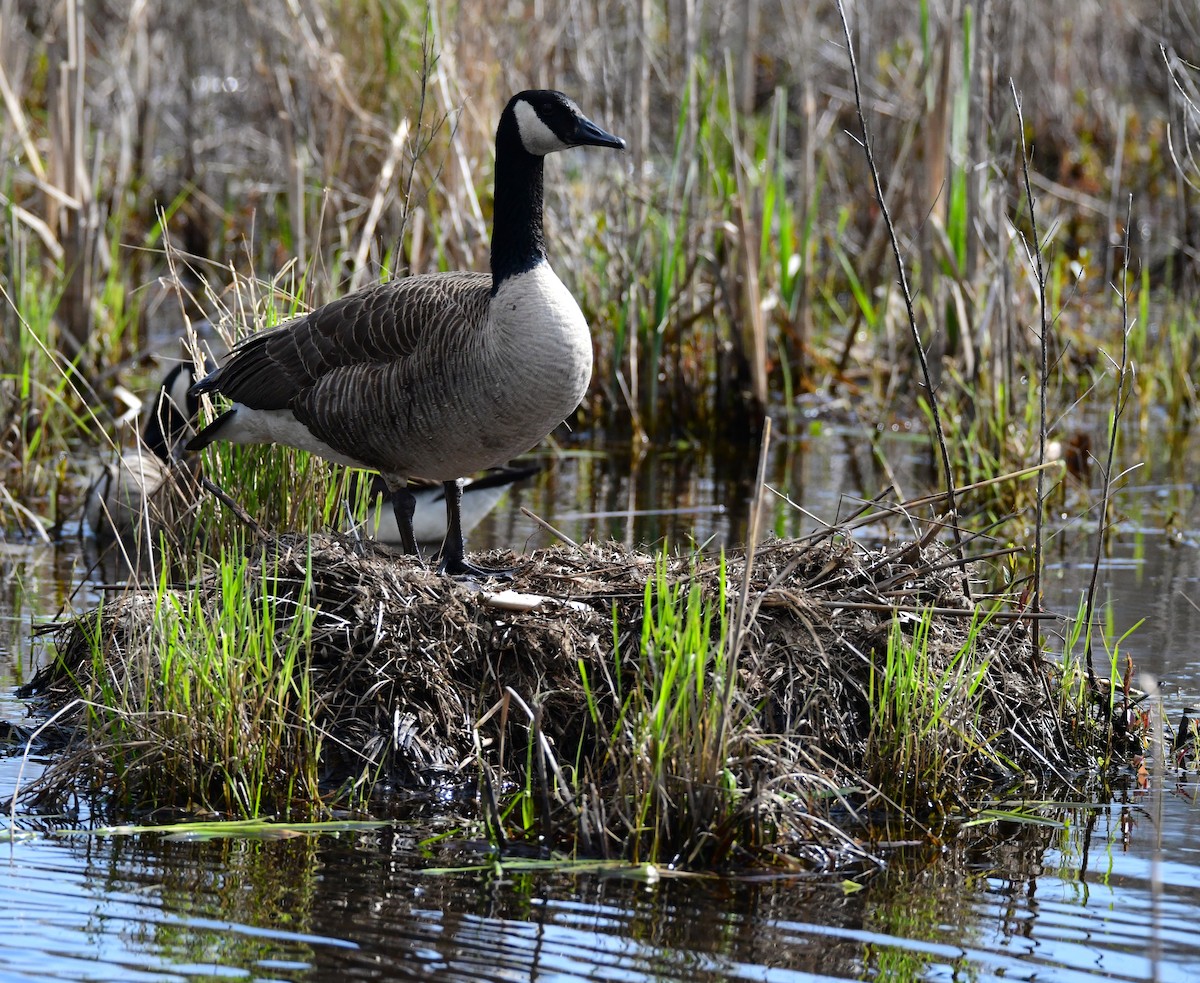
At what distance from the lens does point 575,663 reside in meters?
5.04

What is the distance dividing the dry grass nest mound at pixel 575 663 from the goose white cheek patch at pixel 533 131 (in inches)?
69.1

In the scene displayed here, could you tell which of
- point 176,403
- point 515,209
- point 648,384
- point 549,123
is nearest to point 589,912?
point 515,209

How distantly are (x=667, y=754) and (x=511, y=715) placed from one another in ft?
2.82

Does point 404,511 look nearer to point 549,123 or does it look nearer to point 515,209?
point 515,209

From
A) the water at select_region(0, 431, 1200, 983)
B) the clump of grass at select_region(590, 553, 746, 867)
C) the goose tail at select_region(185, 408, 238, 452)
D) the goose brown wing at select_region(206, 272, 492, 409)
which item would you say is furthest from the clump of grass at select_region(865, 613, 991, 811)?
the goose tail at select_region(185, 408, 238, 452)

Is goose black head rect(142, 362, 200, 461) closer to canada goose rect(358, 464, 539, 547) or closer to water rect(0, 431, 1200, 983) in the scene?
canada goose rect(358, 464, 539, 547)

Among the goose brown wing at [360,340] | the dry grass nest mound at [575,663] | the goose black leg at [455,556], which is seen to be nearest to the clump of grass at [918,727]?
the dry grass nest mound at [575,663]

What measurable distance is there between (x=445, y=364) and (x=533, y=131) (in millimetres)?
1011

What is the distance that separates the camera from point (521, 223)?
19.8 ft

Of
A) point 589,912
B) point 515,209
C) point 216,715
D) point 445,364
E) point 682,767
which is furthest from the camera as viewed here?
point 515,209

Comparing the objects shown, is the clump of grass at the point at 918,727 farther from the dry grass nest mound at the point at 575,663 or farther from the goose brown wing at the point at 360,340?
the goose brown wing at the point at 360,340

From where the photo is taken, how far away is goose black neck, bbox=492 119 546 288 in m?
5.94

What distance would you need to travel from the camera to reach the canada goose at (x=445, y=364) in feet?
18.8

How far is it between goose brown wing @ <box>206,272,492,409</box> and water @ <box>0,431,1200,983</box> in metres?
1.80
